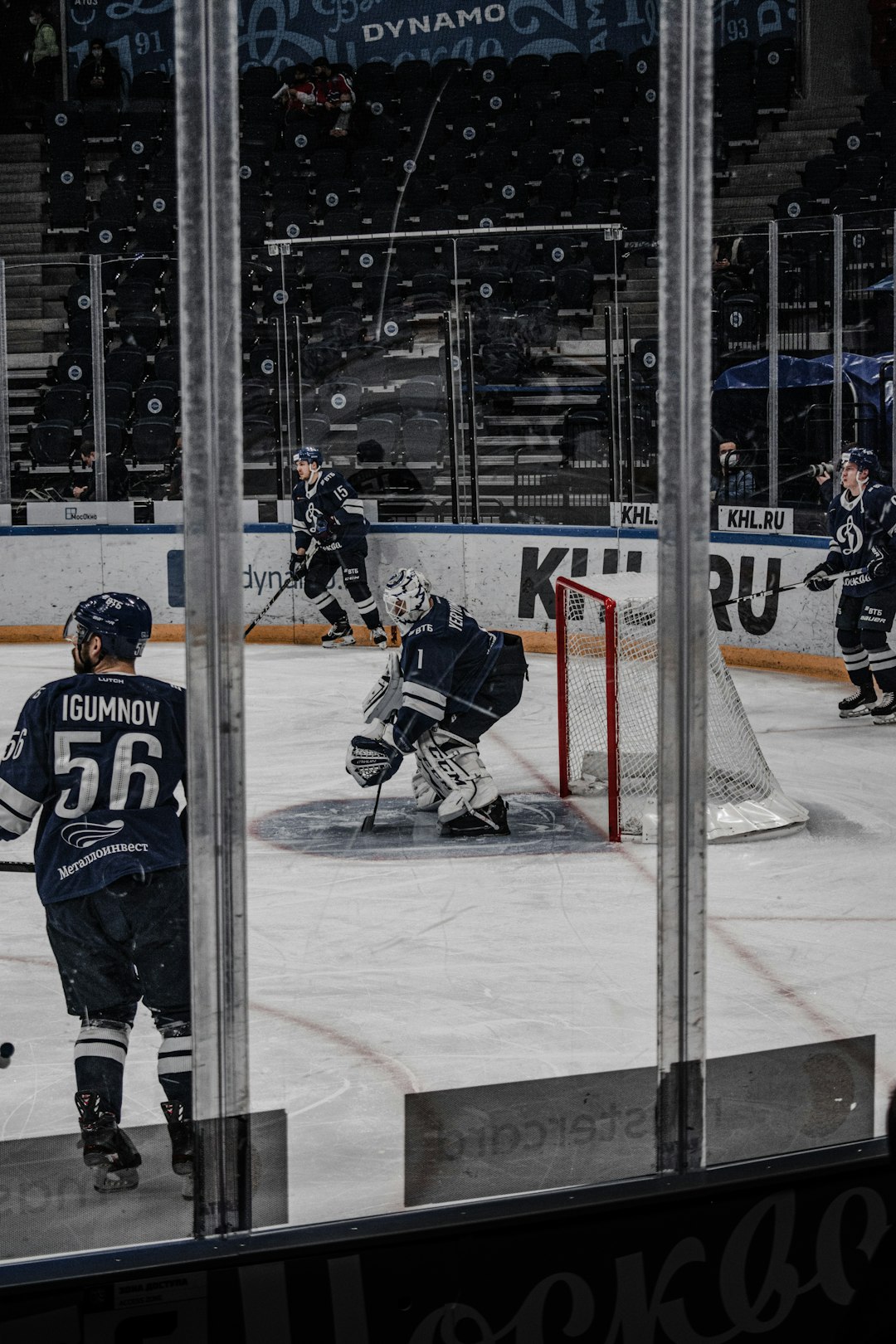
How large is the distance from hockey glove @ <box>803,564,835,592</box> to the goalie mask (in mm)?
2612

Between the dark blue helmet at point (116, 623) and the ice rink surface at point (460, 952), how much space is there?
8 cm

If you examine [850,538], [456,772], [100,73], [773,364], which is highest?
[100,73]

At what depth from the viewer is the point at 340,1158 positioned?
2158 mm

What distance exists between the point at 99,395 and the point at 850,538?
3101 millimetres

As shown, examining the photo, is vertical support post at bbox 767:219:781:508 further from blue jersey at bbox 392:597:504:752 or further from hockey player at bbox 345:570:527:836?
blue jersey at bbox 392:597:504:752

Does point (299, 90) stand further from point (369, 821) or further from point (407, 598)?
point (369, 821)

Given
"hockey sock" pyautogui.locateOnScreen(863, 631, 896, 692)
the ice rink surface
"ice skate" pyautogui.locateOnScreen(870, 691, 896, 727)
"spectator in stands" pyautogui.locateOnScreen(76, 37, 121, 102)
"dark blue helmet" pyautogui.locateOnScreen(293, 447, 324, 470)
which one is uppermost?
"spectator in stands" pyautogui.locateOnScreen(76, 37, 121, 102)

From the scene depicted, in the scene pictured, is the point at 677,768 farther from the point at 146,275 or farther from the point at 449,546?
the point at 449,546

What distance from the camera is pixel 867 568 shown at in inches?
266

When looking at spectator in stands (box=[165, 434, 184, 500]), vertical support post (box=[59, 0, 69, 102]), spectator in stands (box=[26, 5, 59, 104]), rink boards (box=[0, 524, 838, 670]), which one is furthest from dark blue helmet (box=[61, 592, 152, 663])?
rink boards (box=[0, 524, 838, 670])

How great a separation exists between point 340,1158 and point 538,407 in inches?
290

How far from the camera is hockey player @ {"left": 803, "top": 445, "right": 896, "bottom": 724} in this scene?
6.70 metres

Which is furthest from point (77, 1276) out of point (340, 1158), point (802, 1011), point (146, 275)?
point (146, 275)

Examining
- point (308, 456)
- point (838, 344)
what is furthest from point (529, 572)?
point (838, 344)
